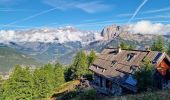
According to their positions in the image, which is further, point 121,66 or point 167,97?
point 121,66

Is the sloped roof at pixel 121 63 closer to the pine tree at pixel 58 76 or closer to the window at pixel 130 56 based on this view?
the window at pixel 130 56

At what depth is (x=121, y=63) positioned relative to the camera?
60406mm

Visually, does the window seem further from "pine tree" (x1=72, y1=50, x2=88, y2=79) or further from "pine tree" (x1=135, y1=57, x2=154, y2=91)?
"pine tree" (x1=72, y1=50, x2=88, y2=79)

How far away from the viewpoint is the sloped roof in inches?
2110

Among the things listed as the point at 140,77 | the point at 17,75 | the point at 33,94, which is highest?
the point at 140,77

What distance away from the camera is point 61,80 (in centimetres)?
10150

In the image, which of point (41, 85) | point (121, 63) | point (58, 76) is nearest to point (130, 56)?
point (121, 63)

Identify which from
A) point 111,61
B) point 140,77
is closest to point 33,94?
point 111,61

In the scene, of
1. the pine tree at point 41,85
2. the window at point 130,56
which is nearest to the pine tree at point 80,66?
the pine tree at point 41,85

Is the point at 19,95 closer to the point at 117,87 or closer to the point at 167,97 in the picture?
the point at 117,87

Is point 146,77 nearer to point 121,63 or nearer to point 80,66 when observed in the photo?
point 121,63

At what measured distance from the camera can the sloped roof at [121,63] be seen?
176 feet

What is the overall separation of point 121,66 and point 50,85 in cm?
3328

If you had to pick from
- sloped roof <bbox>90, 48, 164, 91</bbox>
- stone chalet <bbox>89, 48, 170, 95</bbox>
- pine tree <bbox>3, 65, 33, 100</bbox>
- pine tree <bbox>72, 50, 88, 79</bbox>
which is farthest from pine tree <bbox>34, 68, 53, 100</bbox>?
stone chalet <bbox>89, 48, 170, 95</bbox>
